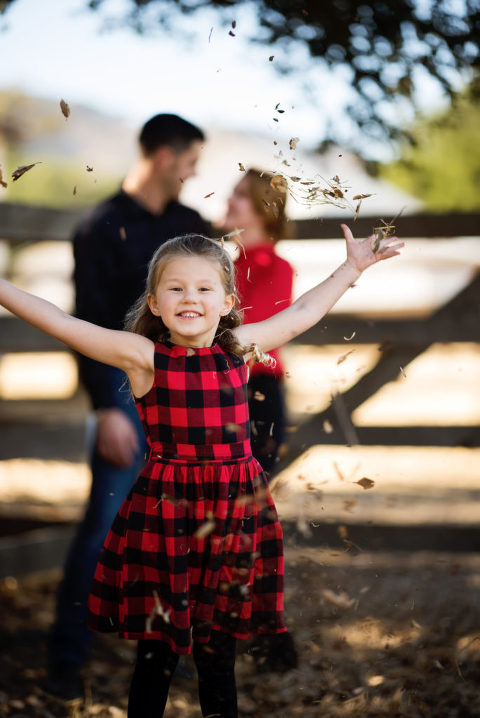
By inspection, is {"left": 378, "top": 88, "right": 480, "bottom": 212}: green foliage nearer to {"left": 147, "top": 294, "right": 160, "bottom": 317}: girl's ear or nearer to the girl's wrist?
the girl's wrist

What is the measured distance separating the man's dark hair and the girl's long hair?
67 centimetres

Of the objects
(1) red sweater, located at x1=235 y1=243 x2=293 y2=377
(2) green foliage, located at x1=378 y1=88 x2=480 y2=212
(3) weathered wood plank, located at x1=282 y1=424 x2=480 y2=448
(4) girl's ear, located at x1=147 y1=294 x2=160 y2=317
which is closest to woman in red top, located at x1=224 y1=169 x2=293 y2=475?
(1) red sweater, located at x1=235 y1=243 x2=293 y2=377

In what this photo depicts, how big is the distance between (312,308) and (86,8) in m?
1.43

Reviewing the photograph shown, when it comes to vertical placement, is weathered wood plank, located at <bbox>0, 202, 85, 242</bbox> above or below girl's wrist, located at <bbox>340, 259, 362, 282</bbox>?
above

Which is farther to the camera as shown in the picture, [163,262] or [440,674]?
[440,674]

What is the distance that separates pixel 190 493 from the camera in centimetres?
167

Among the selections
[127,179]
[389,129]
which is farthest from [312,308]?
[389,129]

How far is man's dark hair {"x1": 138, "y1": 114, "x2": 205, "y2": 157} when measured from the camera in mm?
2275

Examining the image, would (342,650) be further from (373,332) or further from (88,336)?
(88,336)

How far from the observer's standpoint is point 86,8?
8.25ft

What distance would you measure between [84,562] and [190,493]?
3.31 feet

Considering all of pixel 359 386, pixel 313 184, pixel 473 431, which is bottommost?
pixel 473 431

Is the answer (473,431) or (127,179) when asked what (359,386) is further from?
(127,179)

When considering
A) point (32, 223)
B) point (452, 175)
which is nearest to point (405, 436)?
point (32, 223)
